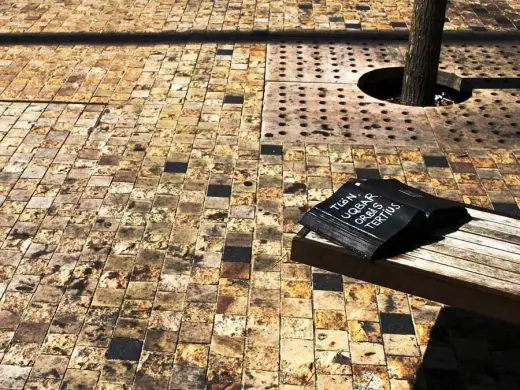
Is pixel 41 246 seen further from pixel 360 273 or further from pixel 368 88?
pixel 368 88

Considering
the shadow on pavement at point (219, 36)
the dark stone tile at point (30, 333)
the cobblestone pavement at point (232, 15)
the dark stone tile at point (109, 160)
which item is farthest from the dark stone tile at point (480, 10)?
the dark stone tile at point (30, 333)

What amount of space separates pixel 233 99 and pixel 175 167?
1.40m

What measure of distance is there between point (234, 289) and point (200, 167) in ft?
5.15

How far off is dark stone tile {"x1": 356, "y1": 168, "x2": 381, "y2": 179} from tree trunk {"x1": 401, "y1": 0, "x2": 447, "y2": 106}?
4.87ft

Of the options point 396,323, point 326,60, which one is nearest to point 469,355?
point 396,323

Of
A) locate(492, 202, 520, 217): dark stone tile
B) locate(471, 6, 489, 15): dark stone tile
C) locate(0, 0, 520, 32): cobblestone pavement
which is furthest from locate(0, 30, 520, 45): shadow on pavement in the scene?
locate(492, 202, 520, 217): dark stone tile

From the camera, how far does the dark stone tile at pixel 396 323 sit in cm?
420

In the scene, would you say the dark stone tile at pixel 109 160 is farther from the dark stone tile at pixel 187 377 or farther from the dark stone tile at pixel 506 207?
the dark stone tile at pixel 506 207

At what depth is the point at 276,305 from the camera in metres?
4.38

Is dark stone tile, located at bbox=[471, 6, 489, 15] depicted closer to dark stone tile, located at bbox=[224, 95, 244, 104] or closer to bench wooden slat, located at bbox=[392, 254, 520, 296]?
dark stone tile, located at bbox=[224, 95, 244, 104]

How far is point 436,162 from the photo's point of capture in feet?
19.5

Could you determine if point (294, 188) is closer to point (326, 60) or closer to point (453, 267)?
point (453, 267)

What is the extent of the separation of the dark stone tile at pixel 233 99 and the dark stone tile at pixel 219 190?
156 centimetres

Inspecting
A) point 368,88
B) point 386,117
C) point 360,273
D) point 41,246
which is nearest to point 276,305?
point 360,273
